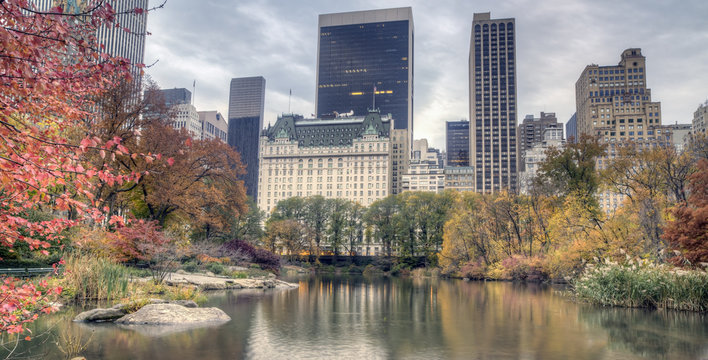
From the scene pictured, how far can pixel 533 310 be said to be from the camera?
22422mm

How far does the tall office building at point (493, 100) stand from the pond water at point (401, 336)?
548 ft

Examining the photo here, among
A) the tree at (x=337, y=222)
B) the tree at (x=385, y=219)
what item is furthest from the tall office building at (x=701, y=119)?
the tree at (x=337, y=222)

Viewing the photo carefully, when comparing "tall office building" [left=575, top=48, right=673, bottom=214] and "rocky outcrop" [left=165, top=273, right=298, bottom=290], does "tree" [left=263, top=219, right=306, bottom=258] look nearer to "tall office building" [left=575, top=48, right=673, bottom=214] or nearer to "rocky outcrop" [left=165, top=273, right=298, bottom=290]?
"rocky outcrop" [left=165, top=273, right=298, bottom=290]

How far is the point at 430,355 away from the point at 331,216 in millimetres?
89006

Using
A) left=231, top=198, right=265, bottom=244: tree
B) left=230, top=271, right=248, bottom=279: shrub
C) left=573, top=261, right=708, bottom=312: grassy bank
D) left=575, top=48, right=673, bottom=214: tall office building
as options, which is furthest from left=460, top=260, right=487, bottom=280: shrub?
left=575, top=48, right=673, bottom=214: tall office building

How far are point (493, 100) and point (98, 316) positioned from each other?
18283 cm

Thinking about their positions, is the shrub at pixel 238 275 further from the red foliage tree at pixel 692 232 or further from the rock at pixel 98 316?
the red foliage tree at pixel 692 232

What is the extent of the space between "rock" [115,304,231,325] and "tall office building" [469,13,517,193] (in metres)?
172

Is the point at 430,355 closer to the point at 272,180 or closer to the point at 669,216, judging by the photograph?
the point at 669,216

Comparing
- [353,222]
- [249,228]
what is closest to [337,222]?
[353,222]

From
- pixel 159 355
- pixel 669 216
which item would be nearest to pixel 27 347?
pixel 159 355

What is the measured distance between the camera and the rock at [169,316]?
16.5 m

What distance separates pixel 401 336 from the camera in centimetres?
1495

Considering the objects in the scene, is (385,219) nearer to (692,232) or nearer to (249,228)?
(249,228)
